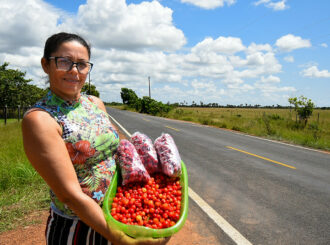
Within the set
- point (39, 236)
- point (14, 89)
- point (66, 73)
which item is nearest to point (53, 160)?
point (66, 73)

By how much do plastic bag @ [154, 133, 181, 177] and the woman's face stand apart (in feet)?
3.24

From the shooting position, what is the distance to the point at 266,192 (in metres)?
5.45

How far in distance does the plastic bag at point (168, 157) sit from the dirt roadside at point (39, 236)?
5.81 ft

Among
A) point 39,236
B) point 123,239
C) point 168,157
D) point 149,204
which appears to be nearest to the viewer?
point 123,239

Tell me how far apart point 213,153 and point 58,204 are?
324 inches

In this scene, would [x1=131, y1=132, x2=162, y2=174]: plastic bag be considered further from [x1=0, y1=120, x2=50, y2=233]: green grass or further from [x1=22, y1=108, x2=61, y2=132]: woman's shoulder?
[x1=0, y1=120, x2=50, y2=233]: green grass

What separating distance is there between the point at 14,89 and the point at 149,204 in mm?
34677

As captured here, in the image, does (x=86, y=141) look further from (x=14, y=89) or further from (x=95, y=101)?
(x=14, y=89)

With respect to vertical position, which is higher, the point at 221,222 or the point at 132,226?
the point at 132,226

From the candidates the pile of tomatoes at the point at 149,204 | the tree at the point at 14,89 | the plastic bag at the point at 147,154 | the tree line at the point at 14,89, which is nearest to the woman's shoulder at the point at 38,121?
the pile of tomatoes at the point at 149,204

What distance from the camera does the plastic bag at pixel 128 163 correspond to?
1889 millimetres

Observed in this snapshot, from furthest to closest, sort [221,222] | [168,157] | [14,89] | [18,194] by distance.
→ [14,89] → [18,194] → [221,222] → [168,157]

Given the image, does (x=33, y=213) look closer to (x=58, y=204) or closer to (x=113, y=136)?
(x=58, y=204)

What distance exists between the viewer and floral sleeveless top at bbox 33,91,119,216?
1.45 metres
